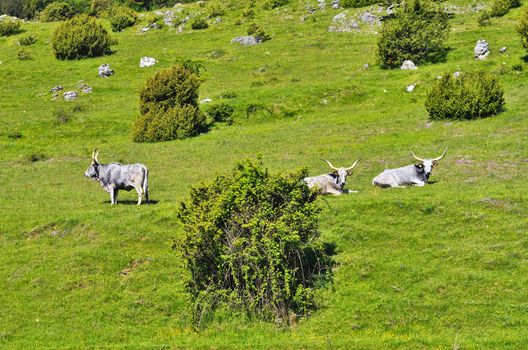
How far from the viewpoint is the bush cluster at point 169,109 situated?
45594 millimetres

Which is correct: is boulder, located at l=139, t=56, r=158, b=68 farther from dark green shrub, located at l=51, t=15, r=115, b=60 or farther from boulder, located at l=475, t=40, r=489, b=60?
boulder, located at l=475, t=40, r=489, b=60

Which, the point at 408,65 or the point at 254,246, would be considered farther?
the point at 408,65

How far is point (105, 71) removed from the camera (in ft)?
207

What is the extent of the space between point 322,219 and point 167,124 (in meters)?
→ 25.5

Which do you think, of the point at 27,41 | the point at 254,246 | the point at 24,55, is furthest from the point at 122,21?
the point at 254,246

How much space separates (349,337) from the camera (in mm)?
17062

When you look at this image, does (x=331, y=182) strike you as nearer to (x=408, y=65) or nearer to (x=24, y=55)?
(x=408, y=65)

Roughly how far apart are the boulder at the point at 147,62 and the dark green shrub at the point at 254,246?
47511mm

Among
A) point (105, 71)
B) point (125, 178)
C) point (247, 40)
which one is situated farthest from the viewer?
point (247, 40)

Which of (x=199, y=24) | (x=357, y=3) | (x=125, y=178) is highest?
(x=125, y=178)

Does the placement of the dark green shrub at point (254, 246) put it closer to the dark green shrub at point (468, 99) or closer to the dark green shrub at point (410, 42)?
the dark green shrub at point (468, 99)

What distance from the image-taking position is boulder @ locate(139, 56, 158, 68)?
6555 centimetres

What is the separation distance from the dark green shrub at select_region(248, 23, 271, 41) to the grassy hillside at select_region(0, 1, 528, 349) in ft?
57.0

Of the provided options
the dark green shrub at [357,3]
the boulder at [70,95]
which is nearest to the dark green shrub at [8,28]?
the boulder at [70,95]
